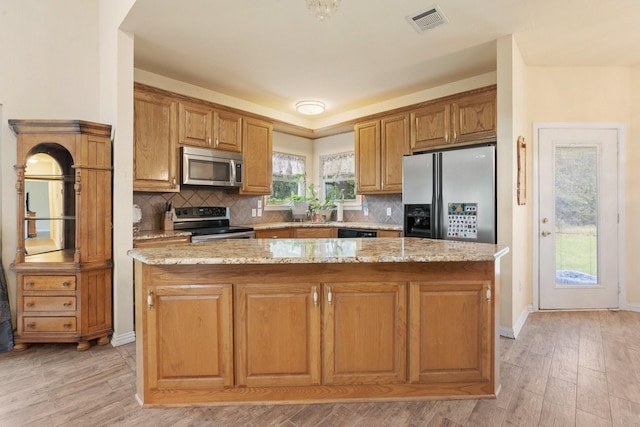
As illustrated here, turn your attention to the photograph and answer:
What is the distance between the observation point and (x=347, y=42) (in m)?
2.89

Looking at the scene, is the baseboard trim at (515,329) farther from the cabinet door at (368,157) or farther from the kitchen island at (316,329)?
the cabinet door at (368,157)

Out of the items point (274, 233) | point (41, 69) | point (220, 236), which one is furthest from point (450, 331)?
point (41, 69)

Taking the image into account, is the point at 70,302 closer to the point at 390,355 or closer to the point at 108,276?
the point at 108,276

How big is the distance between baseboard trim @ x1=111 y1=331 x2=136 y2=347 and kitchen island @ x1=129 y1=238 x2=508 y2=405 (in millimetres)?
995

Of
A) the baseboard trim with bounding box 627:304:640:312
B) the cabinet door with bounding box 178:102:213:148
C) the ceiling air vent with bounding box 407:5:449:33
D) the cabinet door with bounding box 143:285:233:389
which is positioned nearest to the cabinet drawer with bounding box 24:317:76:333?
the cabinet door with bounding box 143:285:233:389

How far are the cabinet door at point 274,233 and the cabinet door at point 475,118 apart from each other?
240 centimetres

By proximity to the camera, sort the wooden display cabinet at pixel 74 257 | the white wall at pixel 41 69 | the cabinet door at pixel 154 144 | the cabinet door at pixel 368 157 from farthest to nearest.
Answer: the cabinet door at pixel 368 157 → the cabinet door at pixel 154 144 → the white wall at pixel 41 69 → the wooden display cabinet at pixel 74 257

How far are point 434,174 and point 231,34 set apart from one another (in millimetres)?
2377

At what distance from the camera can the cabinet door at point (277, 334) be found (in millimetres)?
1853

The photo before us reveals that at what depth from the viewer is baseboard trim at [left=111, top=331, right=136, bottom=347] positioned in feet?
8.96

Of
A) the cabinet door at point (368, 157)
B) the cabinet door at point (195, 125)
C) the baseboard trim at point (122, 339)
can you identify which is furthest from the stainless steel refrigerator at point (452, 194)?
the baseboard trim at point (122, 339)

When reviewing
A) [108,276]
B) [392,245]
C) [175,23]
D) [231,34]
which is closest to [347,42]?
[231,34]

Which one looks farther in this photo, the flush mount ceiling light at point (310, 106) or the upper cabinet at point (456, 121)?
the flush mount ceiling light at point (310, 106)

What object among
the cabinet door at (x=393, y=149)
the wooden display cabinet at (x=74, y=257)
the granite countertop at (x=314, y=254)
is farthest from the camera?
the cabinet door at (x=393, y=149)
